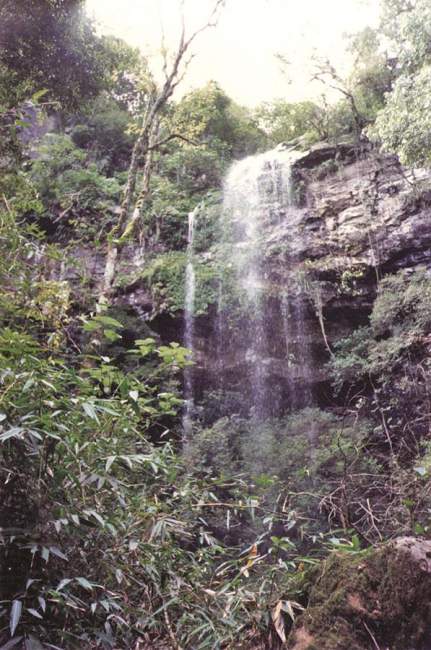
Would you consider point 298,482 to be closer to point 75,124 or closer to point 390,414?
point 390,414

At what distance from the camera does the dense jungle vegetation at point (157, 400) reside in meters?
1.69

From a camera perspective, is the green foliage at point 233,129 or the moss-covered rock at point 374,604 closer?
the moss-covered rock at point 374,604

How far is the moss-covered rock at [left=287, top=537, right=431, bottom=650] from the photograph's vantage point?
5.12 ft

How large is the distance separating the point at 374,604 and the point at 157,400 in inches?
196

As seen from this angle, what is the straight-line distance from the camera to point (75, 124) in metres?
13.5

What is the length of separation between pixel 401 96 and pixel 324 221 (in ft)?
11.3

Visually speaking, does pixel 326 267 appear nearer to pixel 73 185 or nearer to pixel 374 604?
pixel 73 185

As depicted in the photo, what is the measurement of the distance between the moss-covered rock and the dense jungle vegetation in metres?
0.13

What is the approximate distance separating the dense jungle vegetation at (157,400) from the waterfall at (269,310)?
0.55m

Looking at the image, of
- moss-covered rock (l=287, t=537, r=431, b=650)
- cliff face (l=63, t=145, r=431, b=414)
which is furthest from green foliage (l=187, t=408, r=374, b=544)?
moss-covered rock (l=287, t=537, r=431, b=650)

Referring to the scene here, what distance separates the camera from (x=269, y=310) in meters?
10.1

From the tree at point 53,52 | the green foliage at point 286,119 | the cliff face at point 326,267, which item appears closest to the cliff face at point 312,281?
the cliff face at point 326,267

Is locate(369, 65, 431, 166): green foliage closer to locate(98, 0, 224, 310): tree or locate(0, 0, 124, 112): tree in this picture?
locate(98, 0, 224, 310): tree

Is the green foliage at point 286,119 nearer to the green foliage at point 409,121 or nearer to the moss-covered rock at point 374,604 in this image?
the green foliage at point 409,121
